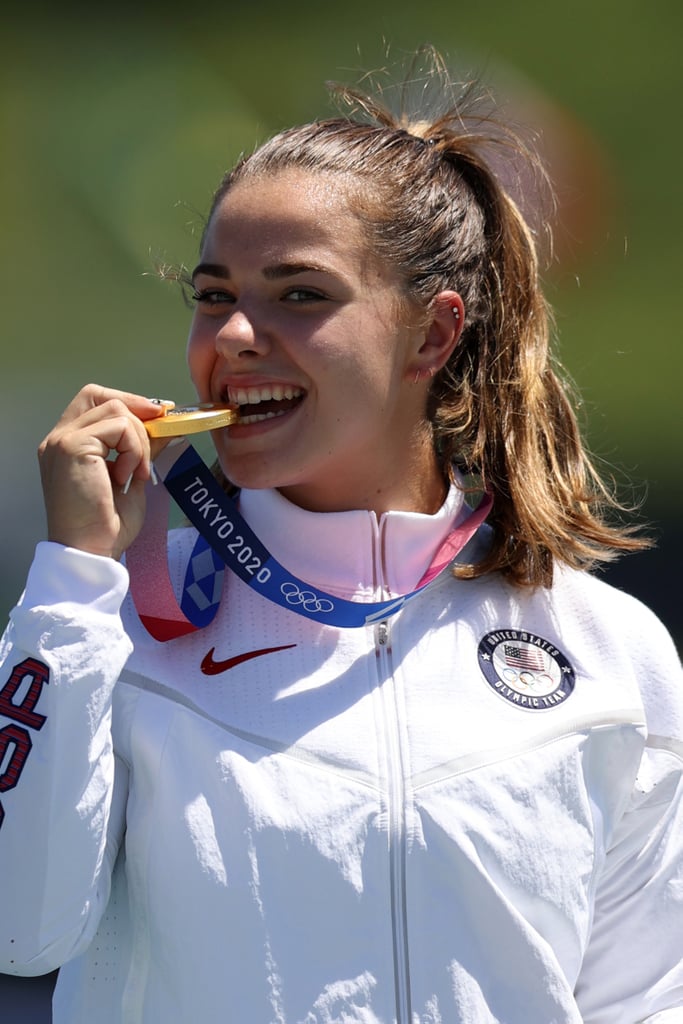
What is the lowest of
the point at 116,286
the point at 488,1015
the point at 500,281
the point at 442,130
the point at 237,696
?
the point at 488,1015

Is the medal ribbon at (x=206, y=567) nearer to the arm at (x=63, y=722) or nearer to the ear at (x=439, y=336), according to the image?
the arm at (x=63, y=722)

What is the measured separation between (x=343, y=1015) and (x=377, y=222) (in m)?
1.24

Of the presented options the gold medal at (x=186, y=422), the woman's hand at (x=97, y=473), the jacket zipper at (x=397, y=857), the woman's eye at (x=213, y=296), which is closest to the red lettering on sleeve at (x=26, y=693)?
the woman's hand at (x=97, y=473)

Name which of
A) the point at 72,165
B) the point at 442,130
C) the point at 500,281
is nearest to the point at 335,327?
the point at 500,281

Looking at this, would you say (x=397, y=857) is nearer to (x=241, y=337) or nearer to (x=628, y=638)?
(x=628, y=638)

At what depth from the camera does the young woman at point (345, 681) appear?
5.65 feet

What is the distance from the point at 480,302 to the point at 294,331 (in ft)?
1.76

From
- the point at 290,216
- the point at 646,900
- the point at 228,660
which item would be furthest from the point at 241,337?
the point at 646,900

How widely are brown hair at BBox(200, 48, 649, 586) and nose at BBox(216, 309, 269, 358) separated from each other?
10.8 inches

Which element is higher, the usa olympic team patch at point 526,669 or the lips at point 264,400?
the lips at point 264,400

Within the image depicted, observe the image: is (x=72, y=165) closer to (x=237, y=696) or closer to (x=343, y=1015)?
(x=237, y=696)

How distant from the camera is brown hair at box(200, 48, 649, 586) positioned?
2123mm

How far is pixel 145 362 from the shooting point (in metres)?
5.29

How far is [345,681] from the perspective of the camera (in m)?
1.94
